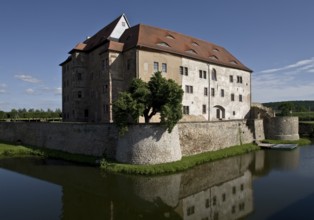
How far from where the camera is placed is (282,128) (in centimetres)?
4062

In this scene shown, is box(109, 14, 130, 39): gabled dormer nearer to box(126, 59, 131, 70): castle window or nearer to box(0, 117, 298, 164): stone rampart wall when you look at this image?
box(126, 59, 131, 70): castle window

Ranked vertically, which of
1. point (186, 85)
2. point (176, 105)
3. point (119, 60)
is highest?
point (119, 60)

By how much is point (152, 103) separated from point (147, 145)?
3690 mm

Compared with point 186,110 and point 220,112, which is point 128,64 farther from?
point 220,112

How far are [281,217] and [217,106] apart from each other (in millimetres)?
26873

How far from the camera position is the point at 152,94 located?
23.6 metres

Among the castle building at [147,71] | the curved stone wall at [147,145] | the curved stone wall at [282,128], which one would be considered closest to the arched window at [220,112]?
the castle building at [147,71]

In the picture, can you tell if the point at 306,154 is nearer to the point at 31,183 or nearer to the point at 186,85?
the point at 186,85

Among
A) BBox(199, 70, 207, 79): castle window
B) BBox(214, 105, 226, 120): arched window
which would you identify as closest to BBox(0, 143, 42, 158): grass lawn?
BBox(199, 70, 207, 79): castle window

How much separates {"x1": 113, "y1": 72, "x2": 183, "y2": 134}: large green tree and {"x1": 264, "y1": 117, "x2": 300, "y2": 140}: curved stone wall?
2383 centimetres

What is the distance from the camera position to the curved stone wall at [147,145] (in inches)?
907

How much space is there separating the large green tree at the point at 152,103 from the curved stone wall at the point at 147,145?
82 cm

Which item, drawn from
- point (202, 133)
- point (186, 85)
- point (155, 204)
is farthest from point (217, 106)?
point (155, 204)

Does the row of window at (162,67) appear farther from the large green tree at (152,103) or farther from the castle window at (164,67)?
the large green tree at (152,103)
